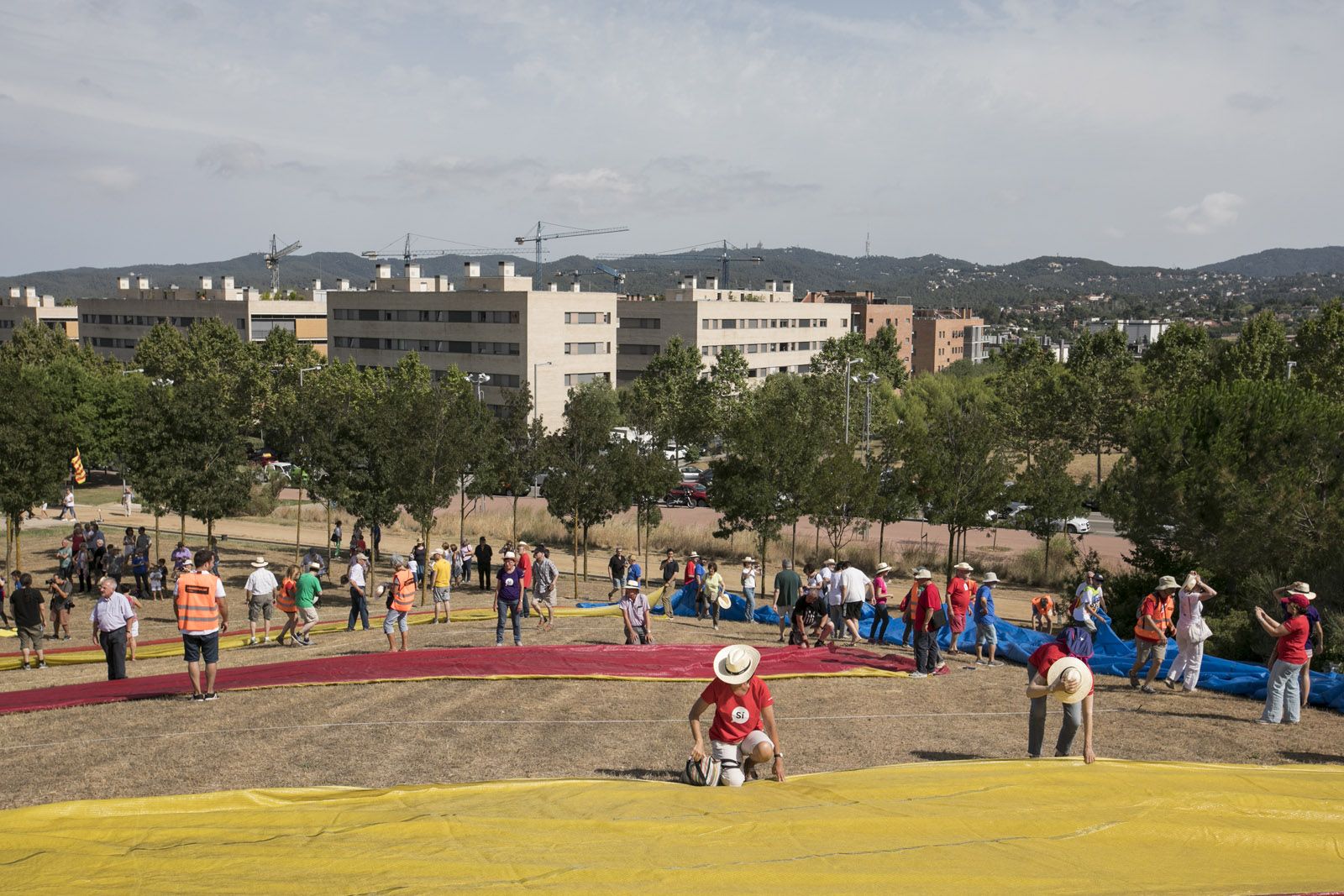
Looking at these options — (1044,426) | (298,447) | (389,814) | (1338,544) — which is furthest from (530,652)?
Answer: (1044,426)

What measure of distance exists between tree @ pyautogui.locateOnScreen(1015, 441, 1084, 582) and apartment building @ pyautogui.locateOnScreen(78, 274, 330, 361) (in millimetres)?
80897

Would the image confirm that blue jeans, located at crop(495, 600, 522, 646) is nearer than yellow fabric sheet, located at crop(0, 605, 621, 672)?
Yes

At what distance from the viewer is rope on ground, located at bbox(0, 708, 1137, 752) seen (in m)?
11.7

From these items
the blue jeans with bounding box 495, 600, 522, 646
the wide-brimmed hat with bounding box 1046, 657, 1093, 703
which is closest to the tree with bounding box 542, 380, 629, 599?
the blue jeans with bounding box 495, 600, 522, 646

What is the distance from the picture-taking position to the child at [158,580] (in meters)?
27.6

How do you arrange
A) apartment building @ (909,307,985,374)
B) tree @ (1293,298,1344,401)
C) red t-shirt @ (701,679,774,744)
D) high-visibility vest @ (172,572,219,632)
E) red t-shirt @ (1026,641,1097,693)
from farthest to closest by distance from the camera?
apartment building @ (909,307,985,374), tree @ (1293,298,1344,401), high-visibility vest @ (172,572,219,632), red t-shirt @ (1026,641,1097,693), red t-shirt @ (701,679,774,744)

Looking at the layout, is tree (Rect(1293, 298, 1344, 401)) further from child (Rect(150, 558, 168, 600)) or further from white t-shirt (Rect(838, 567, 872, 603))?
child (Rect(150, 558, 168, 600))

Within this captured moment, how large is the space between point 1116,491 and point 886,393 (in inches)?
2178

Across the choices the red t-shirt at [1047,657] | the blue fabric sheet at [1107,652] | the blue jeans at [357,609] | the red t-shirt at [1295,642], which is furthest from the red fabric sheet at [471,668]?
the red t-shirt at [1295,642]

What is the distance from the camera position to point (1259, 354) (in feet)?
187

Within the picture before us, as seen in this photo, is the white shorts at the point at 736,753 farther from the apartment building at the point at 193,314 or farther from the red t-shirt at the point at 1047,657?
the apartment building at the point at 193,314

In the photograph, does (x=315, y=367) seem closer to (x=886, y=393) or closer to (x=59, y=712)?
(x=886, y=393)

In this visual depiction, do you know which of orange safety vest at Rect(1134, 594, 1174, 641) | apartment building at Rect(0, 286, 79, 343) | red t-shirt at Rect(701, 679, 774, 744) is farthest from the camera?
apartment building at Rect(0, 286, 79, 343)

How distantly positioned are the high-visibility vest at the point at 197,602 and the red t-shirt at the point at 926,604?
9171mm
